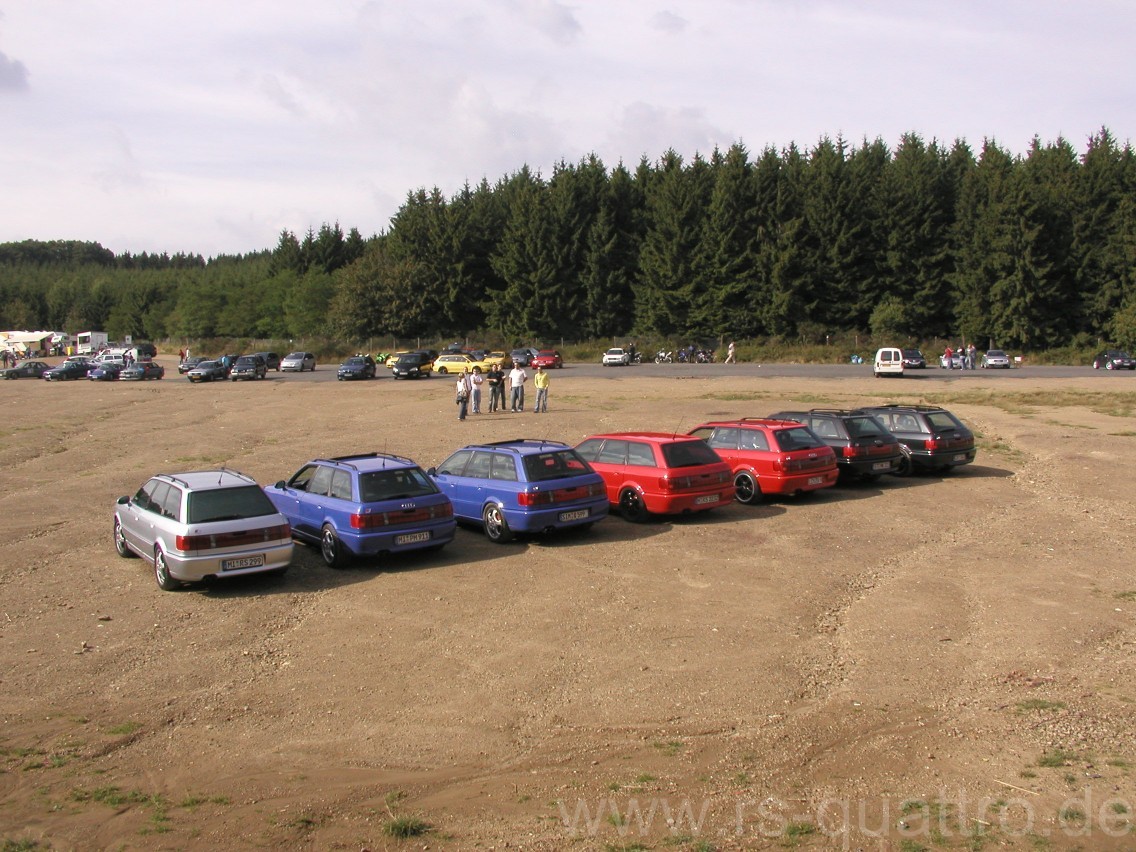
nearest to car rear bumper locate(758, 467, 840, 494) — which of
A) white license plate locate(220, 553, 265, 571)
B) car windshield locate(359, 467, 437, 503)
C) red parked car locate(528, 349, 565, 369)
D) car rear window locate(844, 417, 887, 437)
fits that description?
car rear window locate(844, 417, 887, 437)

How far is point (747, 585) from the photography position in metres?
12.4

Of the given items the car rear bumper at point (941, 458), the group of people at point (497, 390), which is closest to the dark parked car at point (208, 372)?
the group of people at point (497, 390)

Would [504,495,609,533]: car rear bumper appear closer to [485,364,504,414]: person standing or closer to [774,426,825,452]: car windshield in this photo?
[774,426,825,452]: car windshield

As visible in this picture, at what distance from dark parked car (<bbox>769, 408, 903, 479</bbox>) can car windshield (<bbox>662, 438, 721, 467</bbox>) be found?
155 inches

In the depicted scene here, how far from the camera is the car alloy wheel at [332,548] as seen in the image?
13.4 m

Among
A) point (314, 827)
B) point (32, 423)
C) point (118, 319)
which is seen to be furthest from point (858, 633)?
point (118, 319)

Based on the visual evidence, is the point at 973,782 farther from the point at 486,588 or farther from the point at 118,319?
the point at 118,319

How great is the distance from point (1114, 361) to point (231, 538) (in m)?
64.0

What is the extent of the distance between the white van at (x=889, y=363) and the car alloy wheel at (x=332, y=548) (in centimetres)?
4766

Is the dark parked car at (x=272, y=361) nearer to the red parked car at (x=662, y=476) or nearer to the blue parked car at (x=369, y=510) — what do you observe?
the red parked car at (x=662, y=476)

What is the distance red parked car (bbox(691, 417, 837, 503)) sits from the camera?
58.6ft

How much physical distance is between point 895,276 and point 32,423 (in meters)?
64.4

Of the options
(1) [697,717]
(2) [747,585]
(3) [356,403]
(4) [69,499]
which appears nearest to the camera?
(1) [697,717]

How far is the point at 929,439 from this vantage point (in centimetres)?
2127
